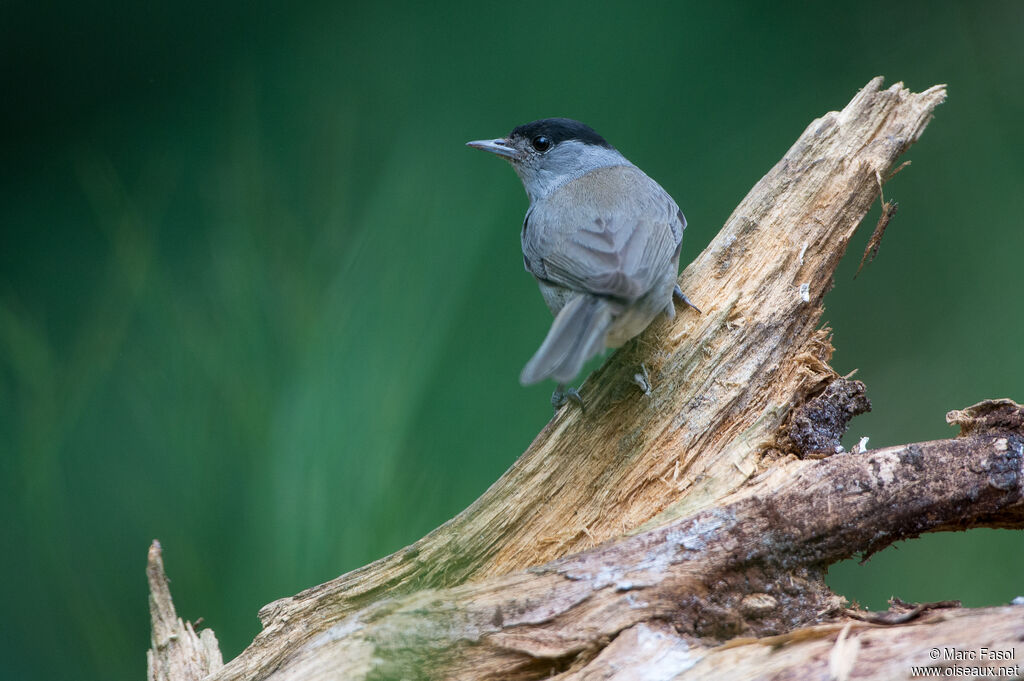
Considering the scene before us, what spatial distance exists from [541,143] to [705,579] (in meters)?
1.91

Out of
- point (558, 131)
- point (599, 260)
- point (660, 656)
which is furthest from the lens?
point (558, 131)

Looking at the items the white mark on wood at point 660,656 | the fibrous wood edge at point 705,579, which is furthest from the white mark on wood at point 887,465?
the white mark on wood at point 660,656

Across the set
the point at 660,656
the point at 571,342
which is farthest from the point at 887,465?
the point at 571,342

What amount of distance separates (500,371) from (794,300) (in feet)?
2.96

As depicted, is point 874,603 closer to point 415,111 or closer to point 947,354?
point 947,354

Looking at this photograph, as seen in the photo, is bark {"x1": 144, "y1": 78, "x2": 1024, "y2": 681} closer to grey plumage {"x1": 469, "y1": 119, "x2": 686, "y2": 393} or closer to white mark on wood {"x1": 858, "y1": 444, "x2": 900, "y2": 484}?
white mark on wood {"x1": 858, "y1": 444, "x2": 900, "y2": 484}

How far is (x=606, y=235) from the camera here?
242 centimetres

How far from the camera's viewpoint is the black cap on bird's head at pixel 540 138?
296 cm

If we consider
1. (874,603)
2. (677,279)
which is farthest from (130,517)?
(874,603)

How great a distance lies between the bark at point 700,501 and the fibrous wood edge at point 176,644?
0.19 m

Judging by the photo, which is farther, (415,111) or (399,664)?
(415,111)

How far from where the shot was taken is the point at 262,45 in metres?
2.41

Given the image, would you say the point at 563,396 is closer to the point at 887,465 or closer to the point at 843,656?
the point at 887,465

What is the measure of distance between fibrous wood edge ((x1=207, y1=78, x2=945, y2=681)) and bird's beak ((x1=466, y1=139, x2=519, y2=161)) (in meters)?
0.91
